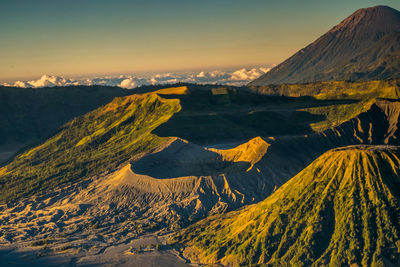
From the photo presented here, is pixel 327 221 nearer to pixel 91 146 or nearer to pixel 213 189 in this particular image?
pixel 213 189

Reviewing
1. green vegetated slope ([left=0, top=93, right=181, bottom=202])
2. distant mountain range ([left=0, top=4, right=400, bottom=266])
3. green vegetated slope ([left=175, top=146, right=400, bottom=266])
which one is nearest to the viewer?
green vegetated slope ([left=175, top=146, right=400, bottom=266])

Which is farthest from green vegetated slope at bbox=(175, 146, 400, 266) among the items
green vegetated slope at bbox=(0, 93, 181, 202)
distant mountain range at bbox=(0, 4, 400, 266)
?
green vegetated slope at bbox=(0, 93, 181, 202)

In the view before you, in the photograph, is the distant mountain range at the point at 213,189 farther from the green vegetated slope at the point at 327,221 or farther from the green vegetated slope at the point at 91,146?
the green vegetated slope at the point at 91,146

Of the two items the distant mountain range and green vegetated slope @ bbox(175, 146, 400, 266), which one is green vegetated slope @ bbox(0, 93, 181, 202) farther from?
green vegetated slope @ bbox(175, 146, 400, 266)

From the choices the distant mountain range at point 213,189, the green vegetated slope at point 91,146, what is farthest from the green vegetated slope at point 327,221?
the green vegetated slope at point 91,146

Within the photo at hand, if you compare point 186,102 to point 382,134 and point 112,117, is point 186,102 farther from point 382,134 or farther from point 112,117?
point 382,134

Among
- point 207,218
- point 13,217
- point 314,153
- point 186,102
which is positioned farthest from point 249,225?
point 186,102

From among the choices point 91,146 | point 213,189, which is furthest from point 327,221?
point 91,146
